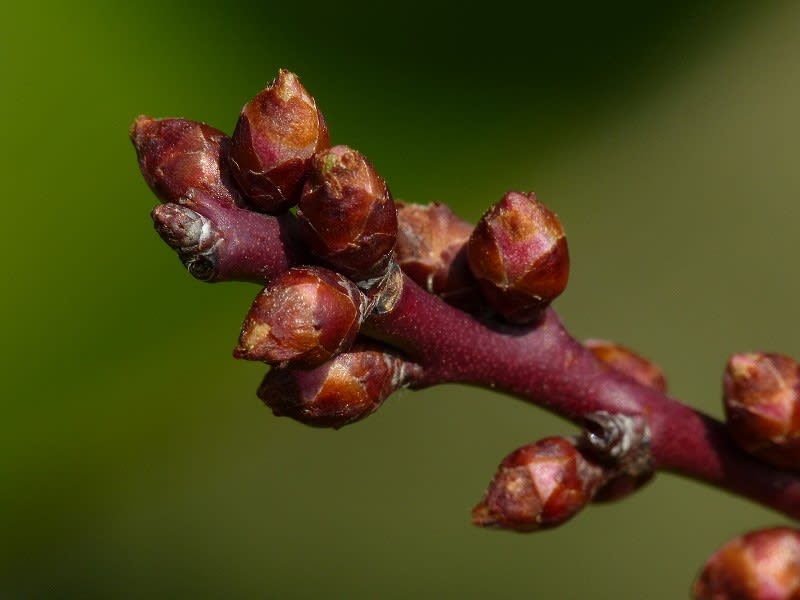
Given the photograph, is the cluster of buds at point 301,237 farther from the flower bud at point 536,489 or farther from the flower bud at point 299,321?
the flower bud at point 536,489

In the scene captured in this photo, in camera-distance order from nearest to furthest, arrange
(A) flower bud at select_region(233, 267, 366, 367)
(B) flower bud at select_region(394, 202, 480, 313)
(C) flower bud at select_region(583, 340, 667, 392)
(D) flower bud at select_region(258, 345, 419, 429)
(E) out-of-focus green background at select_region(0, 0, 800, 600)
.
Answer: (A) flower bud at select_region(233, 267, 366, 367) < (D) flower bud at select_region(258, 345, 419, 429) < (B) flower bud at select_region(394, 202, 480, 313) < (C) flower bud at select_region(583, 340, 667, 392) < (E) out-of-focus green background at select_region(0, 0, 800, 600)

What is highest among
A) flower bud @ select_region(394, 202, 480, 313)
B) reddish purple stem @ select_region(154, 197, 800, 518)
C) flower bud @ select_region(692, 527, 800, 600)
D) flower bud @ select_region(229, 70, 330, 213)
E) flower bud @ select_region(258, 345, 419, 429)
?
flower bud @ select_region(229, 70, 330, 213)

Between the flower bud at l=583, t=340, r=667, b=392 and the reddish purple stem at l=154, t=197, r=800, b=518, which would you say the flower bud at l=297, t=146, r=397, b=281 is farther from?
the flower bud at l=583, t=340, r=667, b=392

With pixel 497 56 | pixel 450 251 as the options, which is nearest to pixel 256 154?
pixel 450 251

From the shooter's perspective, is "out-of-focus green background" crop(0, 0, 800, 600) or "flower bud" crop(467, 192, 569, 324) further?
"out-of-focus green background" crop(0, 0, 800, 600)

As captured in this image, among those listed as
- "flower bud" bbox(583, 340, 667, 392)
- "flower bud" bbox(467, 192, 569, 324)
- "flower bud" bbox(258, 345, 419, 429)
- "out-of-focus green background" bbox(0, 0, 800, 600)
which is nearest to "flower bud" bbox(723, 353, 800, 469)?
"flower bud" bbox(583, 340, 667, 392)

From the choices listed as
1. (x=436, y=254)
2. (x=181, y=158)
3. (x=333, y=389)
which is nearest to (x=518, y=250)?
(x=436, y=254)

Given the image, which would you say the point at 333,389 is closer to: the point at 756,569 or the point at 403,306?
the point at 403,306

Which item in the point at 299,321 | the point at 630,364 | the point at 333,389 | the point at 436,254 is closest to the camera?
the point at 299,321

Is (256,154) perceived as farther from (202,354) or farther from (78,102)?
(202,354)

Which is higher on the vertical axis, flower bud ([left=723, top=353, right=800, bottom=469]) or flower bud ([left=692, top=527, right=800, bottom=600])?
flower bud ([left=723, top=353, right=800, bottom=469])
